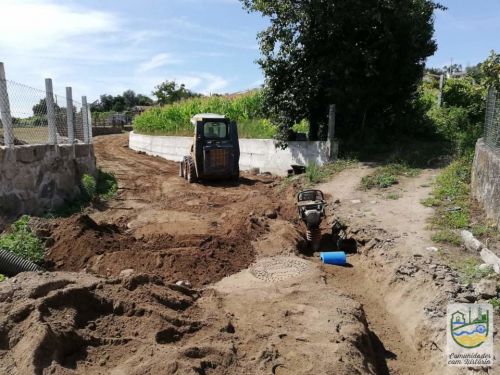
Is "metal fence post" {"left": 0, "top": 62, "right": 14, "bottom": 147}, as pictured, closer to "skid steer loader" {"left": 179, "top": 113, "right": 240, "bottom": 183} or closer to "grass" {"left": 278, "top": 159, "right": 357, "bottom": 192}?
"skid steer loader" {"left": 179, "top": 113, "right": 240, "bottom": 183}

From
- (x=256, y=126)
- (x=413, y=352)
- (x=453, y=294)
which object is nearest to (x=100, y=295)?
(x=413, y=352)

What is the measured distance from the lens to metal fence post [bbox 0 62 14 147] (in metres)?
7.98

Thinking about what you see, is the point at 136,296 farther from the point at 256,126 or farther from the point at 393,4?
the point at 256,126

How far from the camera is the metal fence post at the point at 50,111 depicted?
32.4 ft

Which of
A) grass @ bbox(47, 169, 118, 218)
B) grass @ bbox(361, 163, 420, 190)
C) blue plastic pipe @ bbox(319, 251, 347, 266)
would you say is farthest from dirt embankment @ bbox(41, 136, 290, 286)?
grass @ bbox(361, 163, 420, 190)

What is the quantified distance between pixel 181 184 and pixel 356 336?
11182 millimetres

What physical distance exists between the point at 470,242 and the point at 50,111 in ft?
29.4

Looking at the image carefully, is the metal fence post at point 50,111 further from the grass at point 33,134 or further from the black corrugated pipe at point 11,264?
the black corrugated pipe at point 11,264

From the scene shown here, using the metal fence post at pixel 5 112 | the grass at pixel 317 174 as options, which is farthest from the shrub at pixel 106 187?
the grass at pixel 317 174

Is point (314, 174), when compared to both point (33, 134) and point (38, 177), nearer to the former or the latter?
point (38, 177)

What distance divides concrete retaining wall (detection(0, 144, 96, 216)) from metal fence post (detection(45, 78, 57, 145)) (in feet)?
1.04

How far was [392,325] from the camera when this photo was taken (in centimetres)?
536

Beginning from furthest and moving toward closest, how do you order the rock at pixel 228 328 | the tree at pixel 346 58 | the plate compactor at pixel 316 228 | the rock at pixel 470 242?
the tree at pixel 346 58 → the plate compactor at pixel 316 228 → the rock at pixel 470 242 → the rock at pixel 228 328

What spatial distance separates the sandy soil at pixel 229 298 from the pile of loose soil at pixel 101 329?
0.04 ft
